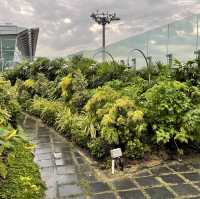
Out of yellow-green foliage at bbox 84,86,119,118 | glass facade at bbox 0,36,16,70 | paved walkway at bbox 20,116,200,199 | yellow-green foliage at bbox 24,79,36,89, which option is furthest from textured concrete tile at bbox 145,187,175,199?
glass facade at bbox 0,36,16,70

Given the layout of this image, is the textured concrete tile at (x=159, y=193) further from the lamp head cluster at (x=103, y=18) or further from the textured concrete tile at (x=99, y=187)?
the lamp head cluster at (x=103, y=18)

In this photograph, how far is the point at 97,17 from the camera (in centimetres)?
1662

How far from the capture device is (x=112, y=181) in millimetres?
5309

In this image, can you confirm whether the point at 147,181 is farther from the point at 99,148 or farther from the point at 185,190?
the point at 99,148

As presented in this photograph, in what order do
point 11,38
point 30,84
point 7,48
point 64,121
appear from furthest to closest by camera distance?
point 7,48, point 11,38, point 30,84, point 64,121

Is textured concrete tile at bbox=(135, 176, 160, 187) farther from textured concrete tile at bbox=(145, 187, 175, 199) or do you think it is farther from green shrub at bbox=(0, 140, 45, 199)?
green shrub at bbox=(0, 140, 45, 199)

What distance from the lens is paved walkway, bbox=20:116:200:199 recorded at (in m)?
4.82

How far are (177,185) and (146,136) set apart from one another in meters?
1.46

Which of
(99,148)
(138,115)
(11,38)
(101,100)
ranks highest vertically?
(11,38)

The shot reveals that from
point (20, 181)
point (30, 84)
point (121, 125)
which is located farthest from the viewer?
point (30, 84)

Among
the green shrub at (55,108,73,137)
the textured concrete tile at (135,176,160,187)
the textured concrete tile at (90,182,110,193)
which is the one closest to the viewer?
the textured concrete tile at (90,182,110,193)

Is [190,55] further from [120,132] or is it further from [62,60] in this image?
[120,132]

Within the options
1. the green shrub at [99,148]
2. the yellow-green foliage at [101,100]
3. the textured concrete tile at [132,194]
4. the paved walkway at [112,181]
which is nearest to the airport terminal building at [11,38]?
the yellow-green foliage at [101,100]

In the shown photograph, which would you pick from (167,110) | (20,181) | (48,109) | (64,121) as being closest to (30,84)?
(48,109)
